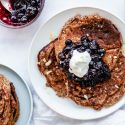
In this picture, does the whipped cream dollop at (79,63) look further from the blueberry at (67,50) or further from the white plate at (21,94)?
the white plate at (21,94)

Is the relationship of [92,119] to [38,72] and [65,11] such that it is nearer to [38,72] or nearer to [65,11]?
[38,72]

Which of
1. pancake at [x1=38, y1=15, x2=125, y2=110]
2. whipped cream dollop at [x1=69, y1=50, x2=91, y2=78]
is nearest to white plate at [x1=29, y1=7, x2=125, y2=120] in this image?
pancake at [x1=38, y1=15, x2=125, y2=110]

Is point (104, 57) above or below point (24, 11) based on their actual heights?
below

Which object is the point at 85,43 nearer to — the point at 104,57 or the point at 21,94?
the point at 104,57

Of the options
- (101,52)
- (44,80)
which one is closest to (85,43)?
(101,52)

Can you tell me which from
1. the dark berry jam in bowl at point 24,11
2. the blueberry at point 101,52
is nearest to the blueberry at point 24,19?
the dark berry jam in bowl at point 24,11

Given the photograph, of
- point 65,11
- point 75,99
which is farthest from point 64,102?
point 65,11

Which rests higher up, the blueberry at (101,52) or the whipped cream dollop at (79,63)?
the blueberry at (101,52)
